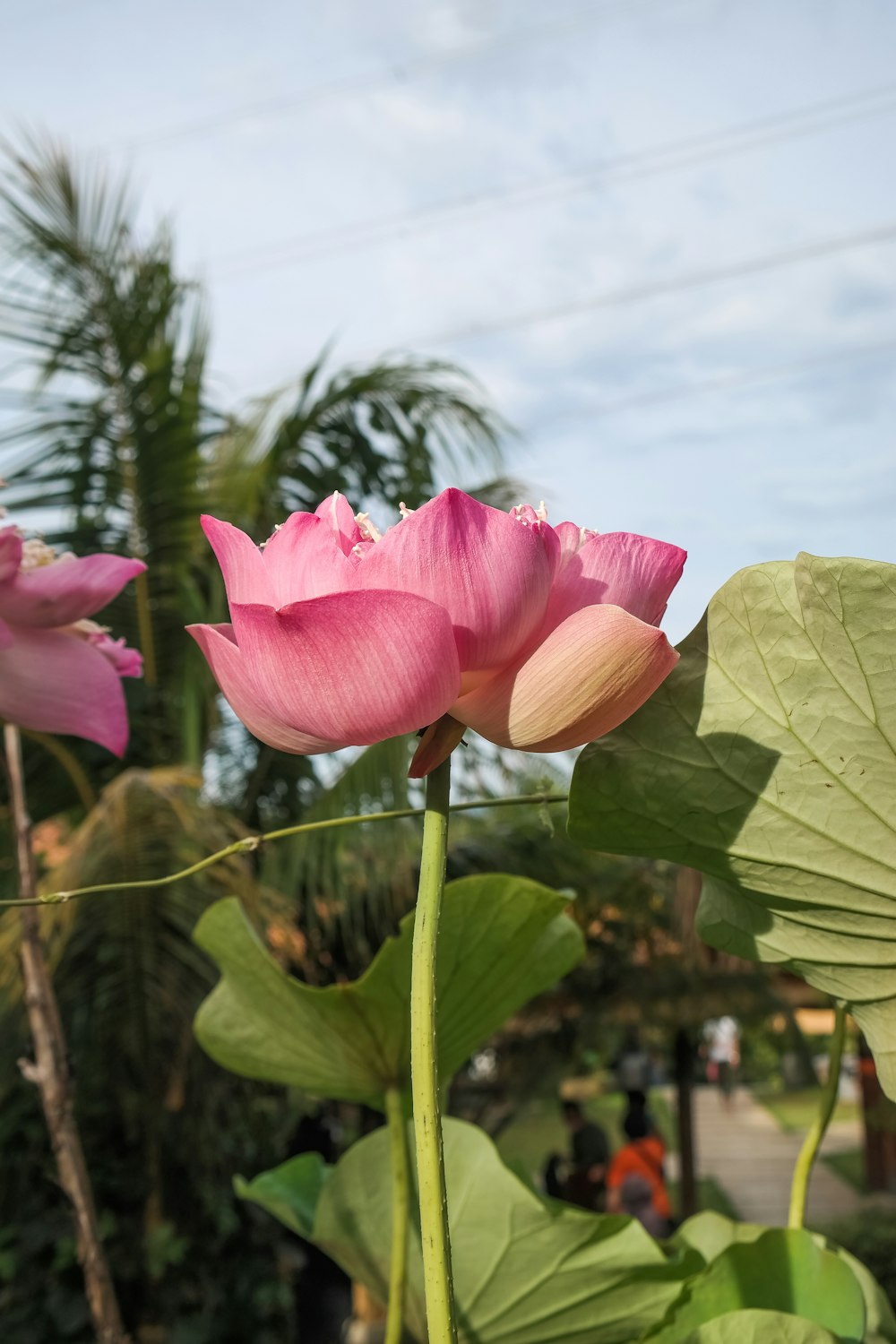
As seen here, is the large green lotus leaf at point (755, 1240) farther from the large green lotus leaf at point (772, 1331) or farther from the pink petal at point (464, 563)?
the pink petal at point (464, 563)

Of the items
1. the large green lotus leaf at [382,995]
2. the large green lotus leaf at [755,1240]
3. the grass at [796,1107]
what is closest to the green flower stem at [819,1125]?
the large green lotus leaf at [755,1240]

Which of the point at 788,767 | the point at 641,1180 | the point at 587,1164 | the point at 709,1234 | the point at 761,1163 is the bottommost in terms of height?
the point at 761,1163

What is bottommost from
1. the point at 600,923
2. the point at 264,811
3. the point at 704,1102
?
the point at 704,1102

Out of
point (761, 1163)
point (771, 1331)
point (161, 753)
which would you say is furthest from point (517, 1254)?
point (761, 1163)

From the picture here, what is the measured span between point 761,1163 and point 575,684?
12.1 metres

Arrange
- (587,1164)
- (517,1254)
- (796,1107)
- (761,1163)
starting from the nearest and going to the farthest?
(517,1254) → (587,1164) → (761,1163) → (796,1107)

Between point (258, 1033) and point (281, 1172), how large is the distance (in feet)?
0.59

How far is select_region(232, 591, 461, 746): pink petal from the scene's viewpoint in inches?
11.0

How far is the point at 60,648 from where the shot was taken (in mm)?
478

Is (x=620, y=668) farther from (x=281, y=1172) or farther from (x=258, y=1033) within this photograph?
(x=281, y=1172)

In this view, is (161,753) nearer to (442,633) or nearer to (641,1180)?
(641,1180)


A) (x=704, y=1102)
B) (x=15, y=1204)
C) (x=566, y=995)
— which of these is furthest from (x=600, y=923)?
(x=704, y=1102)

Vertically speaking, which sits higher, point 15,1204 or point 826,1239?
point 826,1239

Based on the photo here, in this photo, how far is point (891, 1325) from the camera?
0.57 metres
